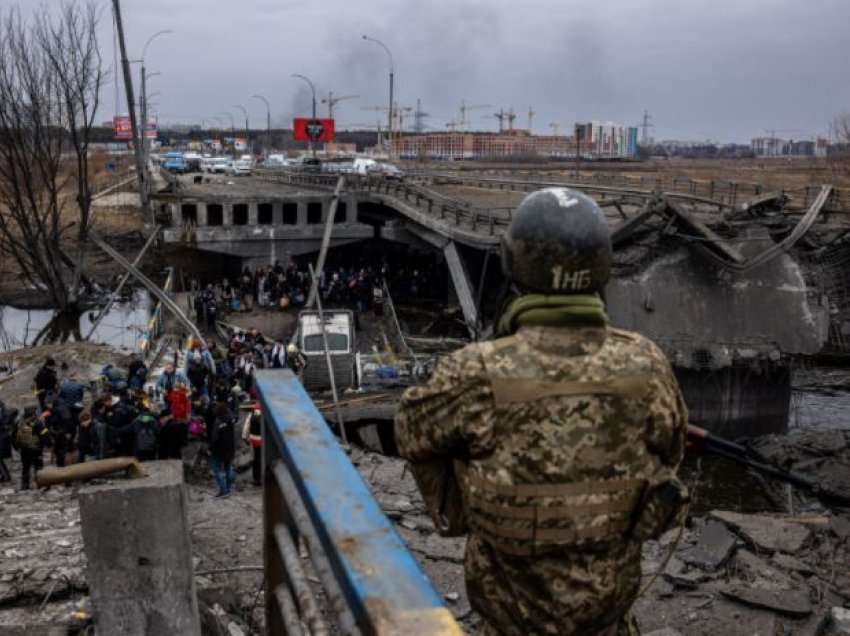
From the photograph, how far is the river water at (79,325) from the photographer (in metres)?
34.2

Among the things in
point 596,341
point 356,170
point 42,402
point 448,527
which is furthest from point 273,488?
point 356,170

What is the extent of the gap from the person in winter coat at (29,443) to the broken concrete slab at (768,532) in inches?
331

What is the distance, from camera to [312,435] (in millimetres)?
2375

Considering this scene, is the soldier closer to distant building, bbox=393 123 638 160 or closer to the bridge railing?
the bridge railing

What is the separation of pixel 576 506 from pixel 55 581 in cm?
422

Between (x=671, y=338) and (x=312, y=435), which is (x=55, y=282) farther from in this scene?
(x=312, y=435)

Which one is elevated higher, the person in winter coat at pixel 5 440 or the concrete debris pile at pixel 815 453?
the person in winter coat at pixel 5 440

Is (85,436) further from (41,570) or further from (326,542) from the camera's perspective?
(326,542)

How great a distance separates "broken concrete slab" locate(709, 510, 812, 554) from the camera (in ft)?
29.8

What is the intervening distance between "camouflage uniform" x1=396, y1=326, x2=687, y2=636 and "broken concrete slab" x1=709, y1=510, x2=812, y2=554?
744cm

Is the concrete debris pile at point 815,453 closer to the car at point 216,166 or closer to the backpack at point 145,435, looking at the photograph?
the backpack at point 145,435

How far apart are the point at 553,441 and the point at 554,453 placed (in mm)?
31

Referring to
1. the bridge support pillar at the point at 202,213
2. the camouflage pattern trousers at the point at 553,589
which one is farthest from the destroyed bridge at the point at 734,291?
the bridge support pillar at the point at 202,213

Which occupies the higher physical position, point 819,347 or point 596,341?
point 596,341
